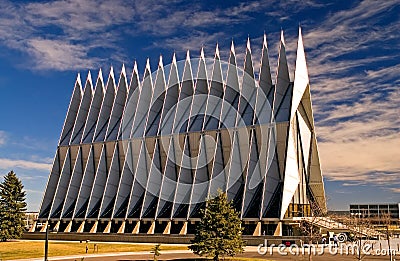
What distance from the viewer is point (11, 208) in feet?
170

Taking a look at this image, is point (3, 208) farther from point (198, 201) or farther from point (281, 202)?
point (281, 202)

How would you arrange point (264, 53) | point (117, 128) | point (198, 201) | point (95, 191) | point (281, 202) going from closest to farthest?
point (281, 202) → point (198, 201) → point (264, 53) → point (95, 191) → point (117, 128)

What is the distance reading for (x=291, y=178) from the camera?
173 feet

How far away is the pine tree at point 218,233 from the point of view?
2830 cm

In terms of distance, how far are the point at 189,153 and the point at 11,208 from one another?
914 inches

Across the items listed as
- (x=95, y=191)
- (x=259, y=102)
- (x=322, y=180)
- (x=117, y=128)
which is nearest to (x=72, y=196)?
(x=95, y=191)

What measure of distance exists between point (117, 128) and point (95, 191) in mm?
10504

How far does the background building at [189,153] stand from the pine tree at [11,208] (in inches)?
→ 438

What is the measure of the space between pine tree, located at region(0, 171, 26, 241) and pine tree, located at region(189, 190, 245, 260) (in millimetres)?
30012

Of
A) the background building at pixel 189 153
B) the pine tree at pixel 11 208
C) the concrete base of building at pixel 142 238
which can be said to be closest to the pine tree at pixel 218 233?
the concrete base of building at pixel 142 238

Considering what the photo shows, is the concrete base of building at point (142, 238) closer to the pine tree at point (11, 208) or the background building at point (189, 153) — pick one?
the background building at point (189, 153)

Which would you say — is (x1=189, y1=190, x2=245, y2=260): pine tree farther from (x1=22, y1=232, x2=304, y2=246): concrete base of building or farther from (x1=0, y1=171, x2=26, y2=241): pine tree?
(x1=0, y1=171, x2=26, y2=241): pine tree

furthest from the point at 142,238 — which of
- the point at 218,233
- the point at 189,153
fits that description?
the point at 218,233

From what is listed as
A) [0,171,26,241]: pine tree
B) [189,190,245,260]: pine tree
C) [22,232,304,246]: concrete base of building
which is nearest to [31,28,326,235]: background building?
[22,232,304,246]: concrete base of building
